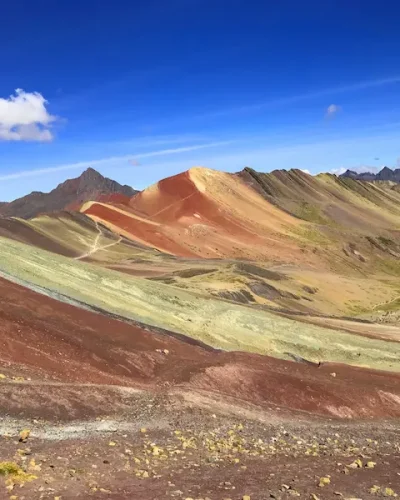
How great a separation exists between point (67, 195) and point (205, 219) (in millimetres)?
91817

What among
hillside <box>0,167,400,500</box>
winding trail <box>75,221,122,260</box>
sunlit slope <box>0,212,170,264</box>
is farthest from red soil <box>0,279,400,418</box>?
winding trail <box>75,221,122,260</box>

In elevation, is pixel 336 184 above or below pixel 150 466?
above

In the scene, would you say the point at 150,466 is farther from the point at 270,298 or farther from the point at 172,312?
the point at 270,298

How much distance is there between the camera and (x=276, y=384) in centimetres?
2525

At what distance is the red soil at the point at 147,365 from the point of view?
72.5ft

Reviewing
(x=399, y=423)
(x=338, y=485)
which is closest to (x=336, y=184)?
(x=399, y=423)

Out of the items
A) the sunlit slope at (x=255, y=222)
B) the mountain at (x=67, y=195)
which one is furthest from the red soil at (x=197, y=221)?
the mountain at (x=67, y=195)

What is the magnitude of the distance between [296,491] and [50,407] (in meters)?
8.35

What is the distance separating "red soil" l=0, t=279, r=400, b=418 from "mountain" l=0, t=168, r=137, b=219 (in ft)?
488

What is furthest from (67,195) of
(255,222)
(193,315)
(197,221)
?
(193,315)

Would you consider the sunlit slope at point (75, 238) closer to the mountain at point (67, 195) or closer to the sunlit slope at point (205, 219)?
the sunlit slope at point (205, 219)

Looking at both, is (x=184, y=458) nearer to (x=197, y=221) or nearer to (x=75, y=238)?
(x=75, y=238)

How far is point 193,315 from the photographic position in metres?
38.1

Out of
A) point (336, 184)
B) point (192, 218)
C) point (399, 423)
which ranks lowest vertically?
point (399, 423)
